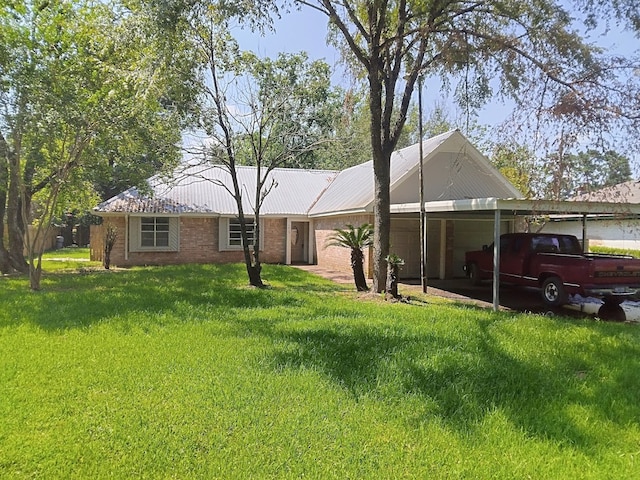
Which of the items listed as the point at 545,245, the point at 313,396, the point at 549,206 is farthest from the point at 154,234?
the point at 313,396

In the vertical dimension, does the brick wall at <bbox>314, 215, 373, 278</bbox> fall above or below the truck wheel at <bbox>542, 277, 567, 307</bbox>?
above

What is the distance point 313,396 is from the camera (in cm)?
479

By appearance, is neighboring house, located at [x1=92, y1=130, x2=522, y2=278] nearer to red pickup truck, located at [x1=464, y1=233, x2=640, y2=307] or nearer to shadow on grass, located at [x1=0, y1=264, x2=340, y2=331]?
red pickup truck, located at [x1=464, y1=233, x2=640, y2=307]

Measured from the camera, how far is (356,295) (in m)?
12.4

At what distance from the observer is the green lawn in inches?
143

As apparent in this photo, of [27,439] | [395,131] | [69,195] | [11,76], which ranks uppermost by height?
[11,76]

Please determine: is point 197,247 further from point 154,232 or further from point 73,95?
point 73,95

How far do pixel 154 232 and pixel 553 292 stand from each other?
1607 centimetres

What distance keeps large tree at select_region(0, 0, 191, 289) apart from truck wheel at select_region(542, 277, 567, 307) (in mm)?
10464

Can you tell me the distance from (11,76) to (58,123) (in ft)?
5.51

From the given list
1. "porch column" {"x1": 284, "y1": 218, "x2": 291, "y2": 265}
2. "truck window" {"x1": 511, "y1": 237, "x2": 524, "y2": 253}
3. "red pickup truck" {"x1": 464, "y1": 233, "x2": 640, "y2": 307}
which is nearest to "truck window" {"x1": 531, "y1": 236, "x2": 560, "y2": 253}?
"red pickup truck" {"x1": 464, "y1": 233, "x2": 640, "y2": 307}

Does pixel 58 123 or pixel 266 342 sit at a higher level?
pixel 58 123

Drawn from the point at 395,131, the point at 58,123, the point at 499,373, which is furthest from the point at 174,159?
the point at 499,373

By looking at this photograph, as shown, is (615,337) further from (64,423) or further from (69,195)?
(69,195)
